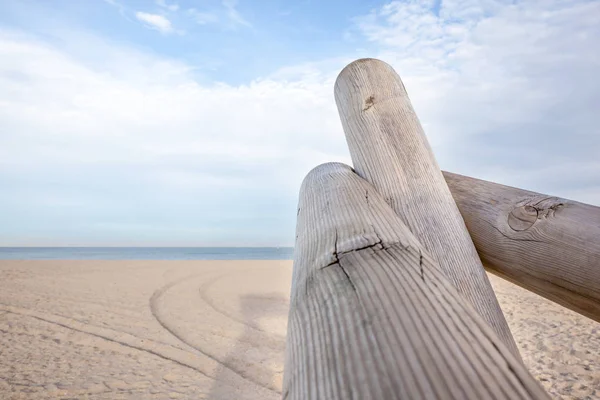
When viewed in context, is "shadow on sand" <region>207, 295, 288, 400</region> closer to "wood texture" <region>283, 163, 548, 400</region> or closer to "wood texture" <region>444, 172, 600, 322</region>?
"wood texture" <region>444, 172, 600, 322</region>

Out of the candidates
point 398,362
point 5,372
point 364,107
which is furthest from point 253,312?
point 398,362

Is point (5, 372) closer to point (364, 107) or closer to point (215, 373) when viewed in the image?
point (215, 373)

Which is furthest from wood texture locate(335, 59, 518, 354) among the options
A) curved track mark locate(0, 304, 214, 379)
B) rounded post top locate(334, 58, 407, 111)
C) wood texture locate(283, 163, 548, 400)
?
curved track mark locate(0, 304, 214, 379)

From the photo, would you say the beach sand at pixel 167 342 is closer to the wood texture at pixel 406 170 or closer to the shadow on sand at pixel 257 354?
the shadow on sand at pixel 257 354

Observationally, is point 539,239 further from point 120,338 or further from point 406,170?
point 120,338

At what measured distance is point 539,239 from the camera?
0.96m

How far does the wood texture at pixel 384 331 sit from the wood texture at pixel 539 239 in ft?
1.55

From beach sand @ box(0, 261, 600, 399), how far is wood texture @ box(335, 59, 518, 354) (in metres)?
3.69

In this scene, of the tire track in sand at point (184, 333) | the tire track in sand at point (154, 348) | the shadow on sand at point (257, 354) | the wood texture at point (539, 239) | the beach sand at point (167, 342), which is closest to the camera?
the wood texture at point (539, 239)

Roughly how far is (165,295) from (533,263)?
896 centimetres

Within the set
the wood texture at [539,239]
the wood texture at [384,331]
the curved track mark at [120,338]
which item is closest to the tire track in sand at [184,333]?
the curved track mark at [120,338]

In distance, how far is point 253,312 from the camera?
7590mm

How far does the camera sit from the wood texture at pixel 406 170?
3.09 ft

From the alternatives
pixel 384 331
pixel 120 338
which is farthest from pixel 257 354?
pixel 384 331
